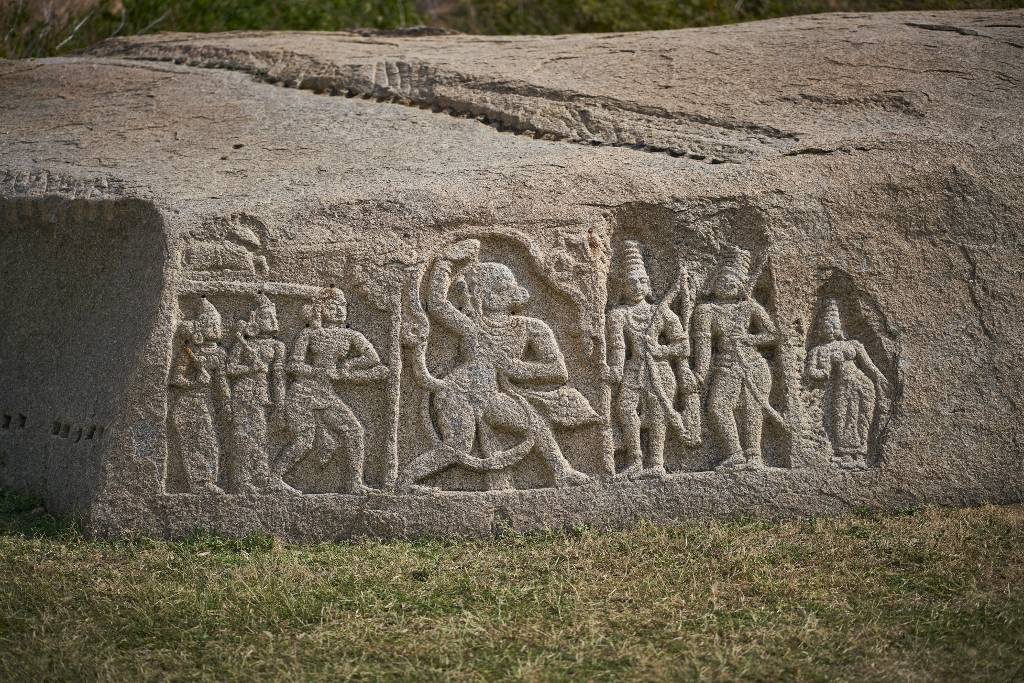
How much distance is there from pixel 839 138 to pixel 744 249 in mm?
895

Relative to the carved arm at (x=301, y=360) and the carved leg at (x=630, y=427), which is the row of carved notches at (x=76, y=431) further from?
the carved leg at (x=630, y=427)

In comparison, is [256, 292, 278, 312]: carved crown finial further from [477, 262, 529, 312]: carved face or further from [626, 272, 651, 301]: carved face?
[626, 272, 651, 301]: carved face

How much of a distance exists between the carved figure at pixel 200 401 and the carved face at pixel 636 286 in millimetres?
2001

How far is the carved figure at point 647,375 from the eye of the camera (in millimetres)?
6008

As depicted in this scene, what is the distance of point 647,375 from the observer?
605 cm

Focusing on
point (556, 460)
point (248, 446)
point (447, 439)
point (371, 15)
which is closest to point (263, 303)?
point (248, 446)

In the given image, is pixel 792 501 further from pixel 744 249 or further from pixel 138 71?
pixel 138 71

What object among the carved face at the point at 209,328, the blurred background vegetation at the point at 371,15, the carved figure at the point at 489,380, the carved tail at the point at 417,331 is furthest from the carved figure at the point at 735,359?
the blurred background vegetation at the point at 371,15

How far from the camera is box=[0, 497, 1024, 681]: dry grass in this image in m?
4.64

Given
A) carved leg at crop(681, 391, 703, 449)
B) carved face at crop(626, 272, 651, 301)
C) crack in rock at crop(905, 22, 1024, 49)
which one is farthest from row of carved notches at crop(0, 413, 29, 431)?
crack in rock at crop(905, 22, 1024, 49)

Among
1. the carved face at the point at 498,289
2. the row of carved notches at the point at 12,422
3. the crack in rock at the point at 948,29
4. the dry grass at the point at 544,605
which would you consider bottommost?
the dry grass at the point at 544,605

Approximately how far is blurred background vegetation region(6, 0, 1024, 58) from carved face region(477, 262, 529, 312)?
5.66 meters

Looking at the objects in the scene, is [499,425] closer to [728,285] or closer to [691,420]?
[691,420]

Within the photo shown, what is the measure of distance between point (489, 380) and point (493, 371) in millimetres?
48
